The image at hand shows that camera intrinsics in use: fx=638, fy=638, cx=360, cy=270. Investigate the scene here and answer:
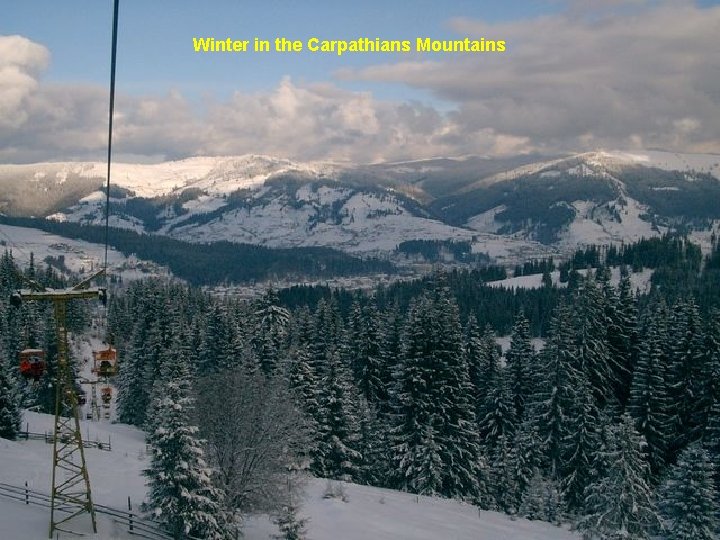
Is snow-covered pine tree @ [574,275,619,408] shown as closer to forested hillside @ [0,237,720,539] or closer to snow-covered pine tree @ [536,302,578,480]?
forested hillside @ [0,237,720,539]

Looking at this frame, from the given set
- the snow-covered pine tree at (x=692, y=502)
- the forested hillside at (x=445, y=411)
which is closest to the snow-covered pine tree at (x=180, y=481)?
the forested hillside at (x=445, y=411)

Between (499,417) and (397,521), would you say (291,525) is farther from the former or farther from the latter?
(499,417)

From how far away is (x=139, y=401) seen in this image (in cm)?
7181

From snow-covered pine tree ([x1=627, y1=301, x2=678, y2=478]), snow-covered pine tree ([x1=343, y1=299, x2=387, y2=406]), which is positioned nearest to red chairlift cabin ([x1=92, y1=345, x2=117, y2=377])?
snow-covered pine tree ([x1=343, y1=299, x2=387, y2=406])

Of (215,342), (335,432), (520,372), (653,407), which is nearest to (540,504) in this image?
(653,407)

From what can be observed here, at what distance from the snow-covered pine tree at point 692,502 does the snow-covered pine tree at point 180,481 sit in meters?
24.9

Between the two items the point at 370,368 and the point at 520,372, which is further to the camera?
the point at 370,368

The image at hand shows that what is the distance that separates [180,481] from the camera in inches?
1055

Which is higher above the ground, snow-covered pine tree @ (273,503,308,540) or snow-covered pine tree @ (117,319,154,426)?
snow-covered pine tree @ (273,503,308,540)

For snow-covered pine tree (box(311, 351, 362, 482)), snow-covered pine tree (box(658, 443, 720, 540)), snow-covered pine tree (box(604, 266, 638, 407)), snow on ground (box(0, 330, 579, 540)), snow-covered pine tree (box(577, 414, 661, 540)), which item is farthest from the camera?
snow-covered pine tree (box(604, 266, 638, 407))

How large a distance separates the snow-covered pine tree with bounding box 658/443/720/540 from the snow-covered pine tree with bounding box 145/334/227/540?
81.7 ft

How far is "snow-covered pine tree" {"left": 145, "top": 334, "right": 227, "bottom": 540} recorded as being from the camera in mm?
26625

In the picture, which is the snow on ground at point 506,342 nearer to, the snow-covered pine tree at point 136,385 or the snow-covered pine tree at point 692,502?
the snow-covered pine tree at point 136,385

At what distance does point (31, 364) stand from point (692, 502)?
1347 inches
